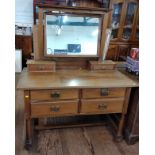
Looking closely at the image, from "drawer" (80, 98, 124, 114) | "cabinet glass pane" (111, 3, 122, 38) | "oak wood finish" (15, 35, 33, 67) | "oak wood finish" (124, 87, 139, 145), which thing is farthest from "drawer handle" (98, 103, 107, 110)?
"cabinet glass pane" (111, 3, 122, 38)

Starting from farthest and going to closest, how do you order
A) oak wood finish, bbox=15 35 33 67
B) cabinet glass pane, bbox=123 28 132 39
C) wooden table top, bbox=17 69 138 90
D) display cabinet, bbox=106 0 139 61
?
cabinet glass pane, bbox=123 28 132 39
display cabinet, bbox=106 0 139 61
oak wood finish, bbox=15 35 33 67
wooden table top, bbox=17 69 138 90

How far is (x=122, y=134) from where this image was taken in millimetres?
1747

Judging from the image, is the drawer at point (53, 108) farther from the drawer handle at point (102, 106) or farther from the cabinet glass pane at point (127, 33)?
the cabinet glass pane at point (127, 33)

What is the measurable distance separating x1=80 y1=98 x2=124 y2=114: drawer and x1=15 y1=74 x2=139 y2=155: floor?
1.26 ft

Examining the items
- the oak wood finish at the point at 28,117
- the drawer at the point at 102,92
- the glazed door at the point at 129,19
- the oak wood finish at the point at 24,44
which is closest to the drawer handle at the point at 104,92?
the drawer at the point at 102,92

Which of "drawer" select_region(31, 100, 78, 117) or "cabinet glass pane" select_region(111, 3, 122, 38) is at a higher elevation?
"cabinet glass pane" select_region(111, 3, 122, 38)

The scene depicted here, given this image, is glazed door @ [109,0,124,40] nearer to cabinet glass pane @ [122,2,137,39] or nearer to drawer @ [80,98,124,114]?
cabinet glass pane @ [122,2,137,39]

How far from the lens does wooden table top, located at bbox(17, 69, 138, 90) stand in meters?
1.28

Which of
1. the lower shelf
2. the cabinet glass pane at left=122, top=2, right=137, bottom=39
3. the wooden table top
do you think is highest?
the cabinet glass pane at left=122, top=2, right=137, bottom=39

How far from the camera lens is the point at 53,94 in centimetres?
131

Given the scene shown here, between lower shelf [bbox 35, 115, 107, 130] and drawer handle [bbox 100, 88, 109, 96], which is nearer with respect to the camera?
drawer handle [bbox 100, 88, 109, 96]

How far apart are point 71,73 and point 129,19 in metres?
2.77
